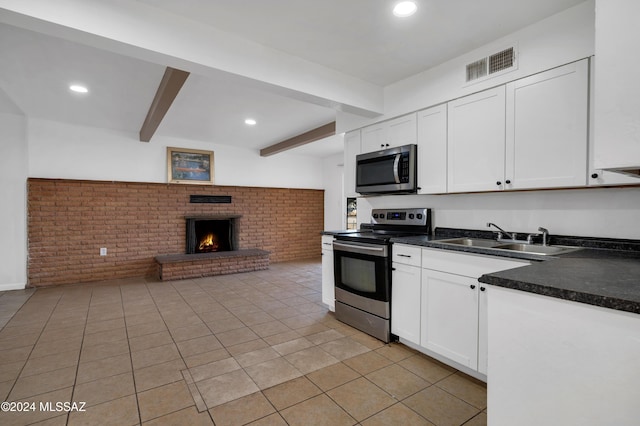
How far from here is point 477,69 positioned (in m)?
2.53

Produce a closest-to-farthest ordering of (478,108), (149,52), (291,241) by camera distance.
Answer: (149,52) → (478,108) → (291,241)

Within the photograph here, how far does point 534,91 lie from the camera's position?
2.18m

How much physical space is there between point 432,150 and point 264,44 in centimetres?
171

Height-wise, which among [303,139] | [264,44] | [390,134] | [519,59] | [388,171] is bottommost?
[388,171]

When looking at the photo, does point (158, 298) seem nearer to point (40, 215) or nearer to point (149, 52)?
point (40, 215)

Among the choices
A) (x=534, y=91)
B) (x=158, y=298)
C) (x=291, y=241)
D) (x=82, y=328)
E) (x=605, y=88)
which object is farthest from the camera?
(x=291, y=241)

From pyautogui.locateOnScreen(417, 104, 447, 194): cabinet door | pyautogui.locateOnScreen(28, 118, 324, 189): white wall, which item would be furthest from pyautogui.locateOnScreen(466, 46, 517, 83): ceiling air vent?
pyautogui.locateOnScreen(28, 118, 324, 189): white wall


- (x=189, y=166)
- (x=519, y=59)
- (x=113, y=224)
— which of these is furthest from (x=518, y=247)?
(x=113, y=224)

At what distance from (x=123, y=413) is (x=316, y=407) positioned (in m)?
1.12

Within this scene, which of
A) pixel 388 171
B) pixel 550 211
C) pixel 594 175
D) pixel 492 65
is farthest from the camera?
pixel 388 171

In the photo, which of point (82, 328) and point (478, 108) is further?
Answer: point (82, 328)

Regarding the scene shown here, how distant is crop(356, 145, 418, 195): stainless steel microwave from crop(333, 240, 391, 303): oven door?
2.21 feet

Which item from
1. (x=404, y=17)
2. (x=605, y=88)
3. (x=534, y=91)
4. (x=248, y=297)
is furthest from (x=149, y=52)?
(x=248, y=297)

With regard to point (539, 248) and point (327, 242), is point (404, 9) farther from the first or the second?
point (327, 242)
